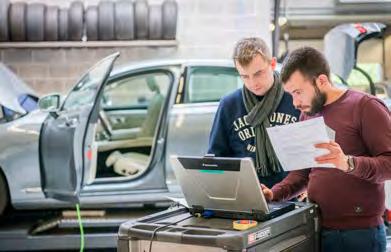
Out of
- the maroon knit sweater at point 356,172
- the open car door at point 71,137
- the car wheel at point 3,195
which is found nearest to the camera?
the maroon knit sweater at point 356,172

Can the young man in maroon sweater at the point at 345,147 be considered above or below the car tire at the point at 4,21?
below

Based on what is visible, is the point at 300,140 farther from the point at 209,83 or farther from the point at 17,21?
the point at 17,21

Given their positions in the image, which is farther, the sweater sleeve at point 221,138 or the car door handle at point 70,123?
the car door handle at point 70,123

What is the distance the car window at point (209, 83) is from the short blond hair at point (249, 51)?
250cm

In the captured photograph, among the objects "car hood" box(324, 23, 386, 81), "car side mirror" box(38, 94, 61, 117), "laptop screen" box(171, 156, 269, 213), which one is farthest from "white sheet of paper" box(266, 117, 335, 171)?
"car hood" box(324, 23, 386, 81)

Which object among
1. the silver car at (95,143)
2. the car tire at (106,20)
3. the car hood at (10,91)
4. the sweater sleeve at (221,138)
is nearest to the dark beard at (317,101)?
the sweater sleeve at (221,138)

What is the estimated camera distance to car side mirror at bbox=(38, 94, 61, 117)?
4.53 meters

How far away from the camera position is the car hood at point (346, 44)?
504 centimetres

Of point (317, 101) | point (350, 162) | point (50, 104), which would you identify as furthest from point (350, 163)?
point (50, 104)

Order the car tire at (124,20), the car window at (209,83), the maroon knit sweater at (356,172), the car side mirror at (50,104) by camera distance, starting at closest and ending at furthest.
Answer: the maroon knit sweater at (356,172) → the car side mirror at (50,104) → the car window at (209,83) → the car tire at (124,20)

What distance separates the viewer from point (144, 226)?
1.81 m

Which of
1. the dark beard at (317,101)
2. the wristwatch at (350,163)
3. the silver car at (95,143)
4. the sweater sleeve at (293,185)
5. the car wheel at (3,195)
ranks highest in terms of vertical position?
the dark beard at (317,101)

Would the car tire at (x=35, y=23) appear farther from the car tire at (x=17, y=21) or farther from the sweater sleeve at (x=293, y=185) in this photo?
the sweater sleeve at (x=293, y=185)

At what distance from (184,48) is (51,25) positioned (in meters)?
1.45
